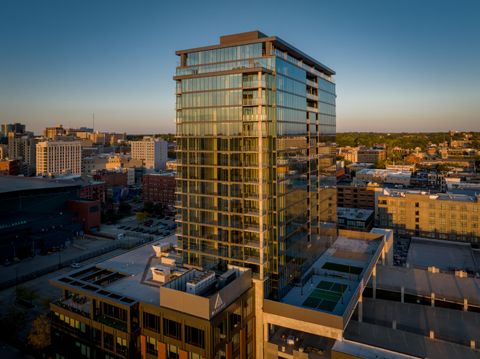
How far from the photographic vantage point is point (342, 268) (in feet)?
180

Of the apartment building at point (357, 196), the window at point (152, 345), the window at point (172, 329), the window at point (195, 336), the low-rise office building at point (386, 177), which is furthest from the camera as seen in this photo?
the low-rise office building at point (386, 177)

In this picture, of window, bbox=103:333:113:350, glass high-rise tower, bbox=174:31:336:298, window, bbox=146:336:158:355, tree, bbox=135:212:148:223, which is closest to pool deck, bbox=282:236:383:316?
glass high-rise tower, bbox=174:31:336:298

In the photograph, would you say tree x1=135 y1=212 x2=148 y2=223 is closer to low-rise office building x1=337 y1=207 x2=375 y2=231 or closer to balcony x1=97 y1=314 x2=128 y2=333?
low-rise office building x1=337 y1=207 x2=375 y2=231

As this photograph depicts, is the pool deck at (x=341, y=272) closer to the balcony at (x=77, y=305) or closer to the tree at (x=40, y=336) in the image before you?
the balcony at (x=77, y=305)

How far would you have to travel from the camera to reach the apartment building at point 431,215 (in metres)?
96.1

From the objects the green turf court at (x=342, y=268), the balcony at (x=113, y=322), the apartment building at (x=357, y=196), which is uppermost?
the apartment building at (x=357, y=196)

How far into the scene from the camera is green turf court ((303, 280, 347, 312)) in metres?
42.5

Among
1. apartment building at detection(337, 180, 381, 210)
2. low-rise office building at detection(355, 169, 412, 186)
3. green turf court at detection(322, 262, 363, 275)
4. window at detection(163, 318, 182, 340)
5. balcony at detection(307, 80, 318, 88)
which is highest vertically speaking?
balcony at detection(307, 80, 318, 88)

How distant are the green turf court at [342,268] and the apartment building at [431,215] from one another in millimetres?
57770

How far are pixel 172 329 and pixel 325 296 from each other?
19080 mm

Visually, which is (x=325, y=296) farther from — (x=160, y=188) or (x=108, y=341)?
(x=160, y=188)

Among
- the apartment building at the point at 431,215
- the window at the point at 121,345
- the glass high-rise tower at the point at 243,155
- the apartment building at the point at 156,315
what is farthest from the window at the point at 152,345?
the apartment building at the point at 431,215

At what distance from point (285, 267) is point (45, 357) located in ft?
105

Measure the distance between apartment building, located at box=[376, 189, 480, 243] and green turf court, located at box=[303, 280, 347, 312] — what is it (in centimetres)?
6536
